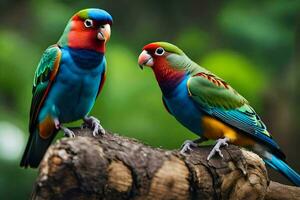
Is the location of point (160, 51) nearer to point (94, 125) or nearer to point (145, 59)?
point (145, 59)

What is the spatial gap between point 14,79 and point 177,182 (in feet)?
10.5

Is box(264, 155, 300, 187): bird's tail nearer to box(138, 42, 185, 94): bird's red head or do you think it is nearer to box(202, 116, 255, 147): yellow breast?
box(202, 116, 255, 147): yellow breast

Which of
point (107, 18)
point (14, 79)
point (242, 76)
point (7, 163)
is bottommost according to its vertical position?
point (7, 163)

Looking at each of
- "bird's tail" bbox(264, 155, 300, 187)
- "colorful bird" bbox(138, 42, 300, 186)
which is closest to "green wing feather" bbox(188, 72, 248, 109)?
"colorful bird" bbox(138, 42, 300, 186)

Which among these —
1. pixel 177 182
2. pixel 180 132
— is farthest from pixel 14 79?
pixel 177 182

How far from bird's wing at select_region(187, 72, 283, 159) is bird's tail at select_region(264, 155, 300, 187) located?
0.26 feet

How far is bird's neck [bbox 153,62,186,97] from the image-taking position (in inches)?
136

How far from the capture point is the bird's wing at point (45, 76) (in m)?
3.30

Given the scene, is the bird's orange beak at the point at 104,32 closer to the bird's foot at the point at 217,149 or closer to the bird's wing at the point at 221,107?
the bird's wing at the point at 221,107

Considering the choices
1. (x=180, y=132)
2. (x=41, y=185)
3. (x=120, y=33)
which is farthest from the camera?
(x=120, y=33)

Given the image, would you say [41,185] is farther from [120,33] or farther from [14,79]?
[120,33]

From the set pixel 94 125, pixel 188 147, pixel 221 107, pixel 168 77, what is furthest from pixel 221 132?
pixel 94 125

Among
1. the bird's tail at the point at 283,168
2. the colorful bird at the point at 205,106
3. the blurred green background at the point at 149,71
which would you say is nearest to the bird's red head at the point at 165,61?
the colorful bird at the point at 205,106

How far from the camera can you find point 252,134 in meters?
3.39
